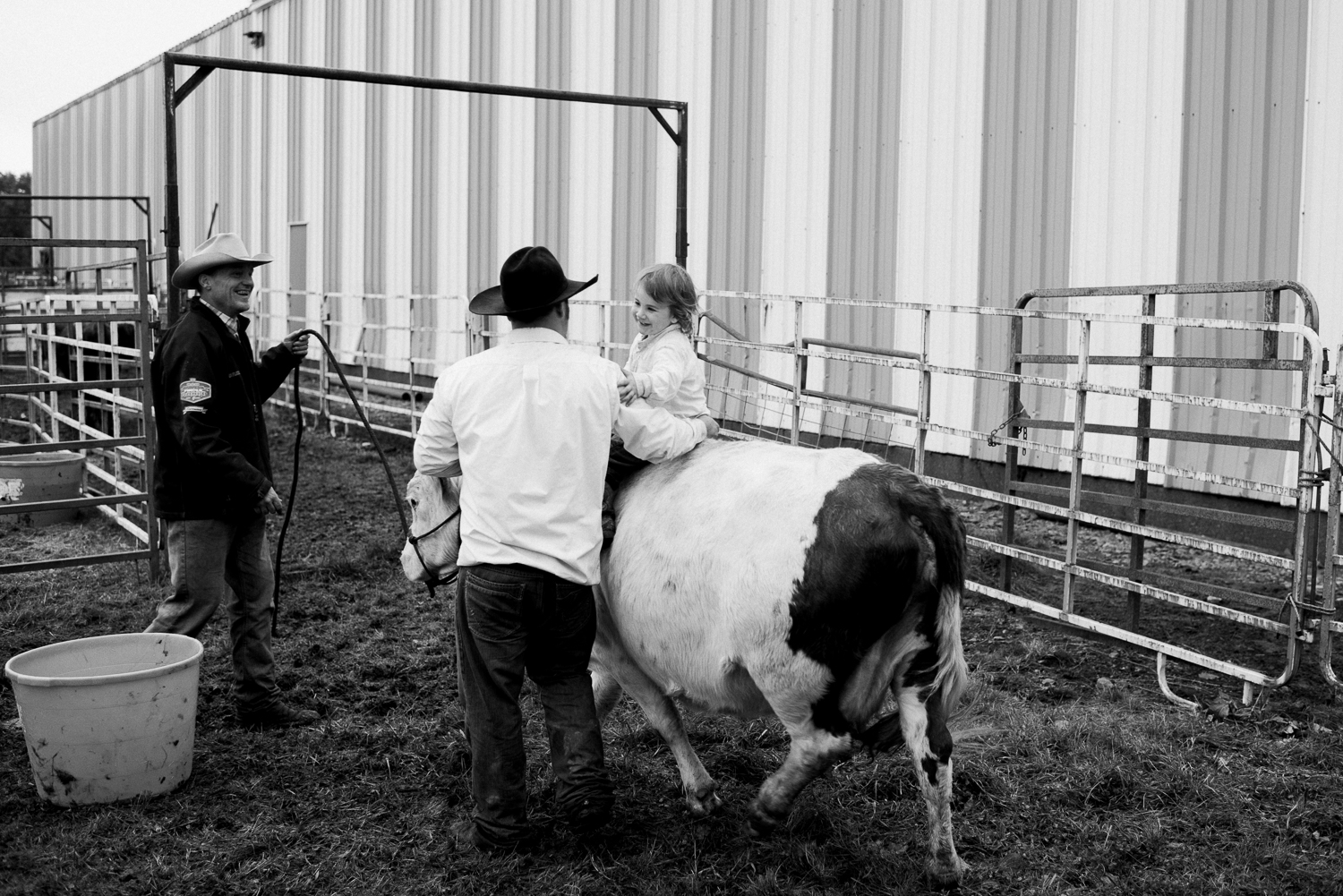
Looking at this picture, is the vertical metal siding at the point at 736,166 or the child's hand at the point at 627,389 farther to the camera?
the vertical metal siding at the point at 736,166

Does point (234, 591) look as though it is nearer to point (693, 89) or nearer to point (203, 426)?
point (203, 426)

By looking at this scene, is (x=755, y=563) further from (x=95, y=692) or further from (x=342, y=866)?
(x=95, y=692)

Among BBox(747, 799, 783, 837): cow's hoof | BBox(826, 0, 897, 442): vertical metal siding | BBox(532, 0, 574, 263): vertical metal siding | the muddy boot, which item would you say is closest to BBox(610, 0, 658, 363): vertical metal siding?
BBox(532, 0, 574, 263): vertical metal siding

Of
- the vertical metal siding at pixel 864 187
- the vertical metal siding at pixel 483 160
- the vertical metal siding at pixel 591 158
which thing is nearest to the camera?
the vertical metal siding at pixel 864 187

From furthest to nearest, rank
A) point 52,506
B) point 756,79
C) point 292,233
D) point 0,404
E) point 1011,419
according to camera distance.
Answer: point 292,233 < point 0,404 < point 756,79 < point 52,506 < point 1011,419

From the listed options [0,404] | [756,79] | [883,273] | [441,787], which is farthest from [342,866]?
[0,404]

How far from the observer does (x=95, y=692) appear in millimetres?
3811

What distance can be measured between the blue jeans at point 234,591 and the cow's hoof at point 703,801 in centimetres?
176

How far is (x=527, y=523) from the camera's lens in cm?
342

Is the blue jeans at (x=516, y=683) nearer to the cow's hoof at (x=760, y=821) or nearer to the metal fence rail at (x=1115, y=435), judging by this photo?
the cow's hoof at (x=760, y=821)

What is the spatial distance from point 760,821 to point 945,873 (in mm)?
510

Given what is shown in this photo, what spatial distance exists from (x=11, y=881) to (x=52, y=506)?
3832 mm

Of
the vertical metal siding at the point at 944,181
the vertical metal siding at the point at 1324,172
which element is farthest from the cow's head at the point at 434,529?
the vertical metal siding at the point at 944,181

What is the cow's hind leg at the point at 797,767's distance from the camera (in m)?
3.29
